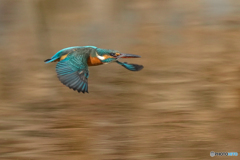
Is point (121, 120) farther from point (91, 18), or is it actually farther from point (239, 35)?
point (239, 35)

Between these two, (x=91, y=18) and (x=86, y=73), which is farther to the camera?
(x=91, y=18)

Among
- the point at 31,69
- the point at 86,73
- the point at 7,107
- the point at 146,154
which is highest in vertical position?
the point at 86,73

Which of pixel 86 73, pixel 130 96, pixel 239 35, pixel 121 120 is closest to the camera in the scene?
pixel 86 73

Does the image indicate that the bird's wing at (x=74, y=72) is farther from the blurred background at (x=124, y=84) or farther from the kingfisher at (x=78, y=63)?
the blurred background at (x=124, y=84)

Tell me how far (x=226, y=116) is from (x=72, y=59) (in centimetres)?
176

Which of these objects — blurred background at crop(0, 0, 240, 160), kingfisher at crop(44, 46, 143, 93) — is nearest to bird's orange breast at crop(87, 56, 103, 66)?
kingfisher at crop(44, 46, 143, 93)

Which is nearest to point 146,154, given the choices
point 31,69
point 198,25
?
point 31,69

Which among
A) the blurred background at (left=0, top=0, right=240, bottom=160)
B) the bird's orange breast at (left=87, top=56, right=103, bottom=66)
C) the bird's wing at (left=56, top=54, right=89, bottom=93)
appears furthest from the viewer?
the blurred background at (left=0, top=0, right=240, bottom=160)

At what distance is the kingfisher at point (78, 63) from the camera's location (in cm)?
200

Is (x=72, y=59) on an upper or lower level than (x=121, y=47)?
upper

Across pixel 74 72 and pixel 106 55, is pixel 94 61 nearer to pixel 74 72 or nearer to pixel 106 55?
pixel 106 55

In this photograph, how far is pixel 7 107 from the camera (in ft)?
11.5

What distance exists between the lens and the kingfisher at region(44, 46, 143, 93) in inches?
78.8

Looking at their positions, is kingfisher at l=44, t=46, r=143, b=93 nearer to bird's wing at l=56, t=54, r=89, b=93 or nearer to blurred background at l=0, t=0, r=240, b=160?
bird's wing at l=56, t=54, r=89, b=93
